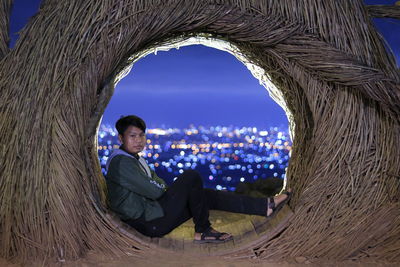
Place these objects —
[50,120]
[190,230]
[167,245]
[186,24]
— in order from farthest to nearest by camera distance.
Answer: [190,230], [167,245], [186,24], [50,120]

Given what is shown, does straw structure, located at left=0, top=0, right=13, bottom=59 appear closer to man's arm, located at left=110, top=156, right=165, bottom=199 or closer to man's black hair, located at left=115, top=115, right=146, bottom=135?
man's black hair, located at left=115, top=115, right=146, bottom=135

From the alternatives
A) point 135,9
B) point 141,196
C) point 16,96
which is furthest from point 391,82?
point 16,96

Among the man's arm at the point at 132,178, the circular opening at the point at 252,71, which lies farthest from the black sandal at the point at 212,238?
the man's arm at the point at 132,178

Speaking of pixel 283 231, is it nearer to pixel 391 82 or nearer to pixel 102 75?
pixel 391 82

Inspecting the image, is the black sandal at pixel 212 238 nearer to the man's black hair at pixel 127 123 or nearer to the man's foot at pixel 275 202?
the man's foot at pixel 275 202

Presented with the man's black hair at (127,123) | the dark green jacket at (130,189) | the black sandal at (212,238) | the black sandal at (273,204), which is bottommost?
the black sandal at (212,238)

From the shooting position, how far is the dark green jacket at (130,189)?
10.00 ft

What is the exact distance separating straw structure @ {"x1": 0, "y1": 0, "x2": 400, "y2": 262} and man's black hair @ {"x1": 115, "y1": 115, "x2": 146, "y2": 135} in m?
0.27

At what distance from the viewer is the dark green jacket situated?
3.05m

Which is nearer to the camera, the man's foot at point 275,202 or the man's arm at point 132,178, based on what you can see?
the man's arm at point 132,178

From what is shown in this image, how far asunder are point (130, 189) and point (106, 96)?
0.68 meters

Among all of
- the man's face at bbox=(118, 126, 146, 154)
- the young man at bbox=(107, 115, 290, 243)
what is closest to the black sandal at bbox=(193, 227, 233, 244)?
the young man at bbox=(107, 115, 290, 243)

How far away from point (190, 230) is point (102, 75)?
1.60 meters

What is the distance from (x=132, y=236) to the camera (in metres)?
2.93
